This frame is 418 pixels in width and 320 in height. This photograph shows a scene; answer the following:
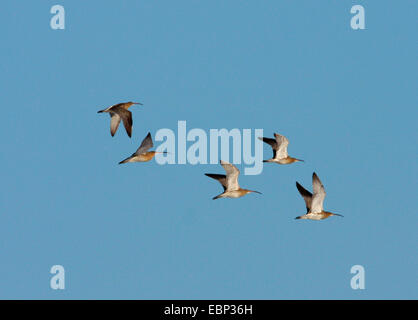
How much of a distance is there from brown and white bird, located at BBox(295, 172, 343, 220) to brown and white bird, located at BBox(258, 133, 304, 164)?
2091 millimetres

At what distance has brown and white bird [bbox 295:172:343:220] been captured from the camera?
3100 cm

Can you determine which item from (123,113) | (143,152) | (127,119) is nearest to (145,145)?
(143,152)

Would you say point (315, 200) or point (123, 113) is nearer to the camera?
point (315, 200)

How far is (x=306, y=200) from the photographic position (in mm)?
31406

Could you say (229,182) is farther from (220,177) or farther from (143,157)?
(143,157)

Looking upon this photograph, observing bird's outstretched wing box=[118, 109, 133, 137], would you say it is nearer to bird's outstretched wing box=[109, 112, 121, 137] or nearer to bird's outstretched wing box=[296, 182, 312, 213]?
bird's outstretched wing box=[109, 112, 121, 137]

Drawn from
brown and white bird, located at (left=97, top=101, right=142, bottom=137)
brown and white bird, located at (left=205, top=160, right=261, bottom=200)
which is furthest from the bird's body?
brown and white bird, located at (left=205, top=160, right=261, bottom=200)

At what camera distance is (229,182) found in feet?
103

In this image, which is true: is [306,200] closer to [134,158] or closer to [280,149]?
[280,149]

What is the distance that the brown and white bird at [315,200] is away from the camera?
31.0 meters

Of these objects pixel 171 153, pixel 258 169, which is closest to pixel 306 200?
pixel 258 169

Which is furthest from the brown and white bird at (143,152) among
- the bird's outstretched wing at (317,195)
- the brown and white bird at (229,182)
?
the bird's outstretched wing at (317,195)

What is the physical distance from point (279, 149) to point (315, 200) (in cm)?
289
